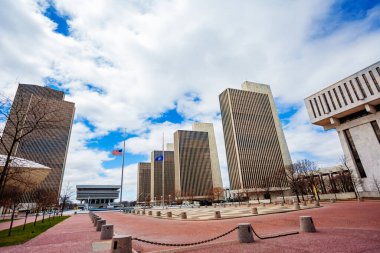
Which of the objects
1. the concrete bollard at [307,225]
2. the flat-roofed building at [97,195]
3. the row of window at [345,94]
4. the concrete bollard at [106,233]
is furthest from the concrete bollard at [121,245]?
the flat-roofed building at [97,195]

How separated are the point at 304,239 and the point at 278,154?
126334 mm

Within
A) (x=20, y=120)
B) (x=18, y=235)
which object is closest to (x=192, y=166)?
(x=18, y=235)

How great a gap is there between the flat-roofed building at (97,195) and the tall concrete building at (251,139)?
3297 inches

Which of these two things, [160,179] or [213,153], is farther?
[160,179]

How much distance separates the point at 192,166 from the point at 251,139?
60104 mm

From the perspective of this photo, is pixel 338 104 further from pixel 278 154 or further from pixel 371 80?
pixel 278 154

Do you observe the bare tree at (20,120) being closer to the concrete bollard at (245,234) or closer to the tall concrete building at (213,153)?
the concrete bollard at (245,234)

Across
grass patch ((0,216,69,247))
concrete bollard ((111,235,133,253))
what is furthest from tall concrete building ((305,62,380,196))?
grass patch ((0,216,69,247))

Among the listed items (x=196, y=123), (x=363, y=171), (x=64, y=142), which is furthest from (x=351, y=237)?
(x=196, y=123)

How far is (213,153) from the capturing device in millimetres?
177250

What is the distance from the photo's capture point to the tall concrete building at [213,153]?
168 metres

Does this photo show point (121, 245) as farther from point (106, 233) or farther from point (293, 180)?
point (293, 180)

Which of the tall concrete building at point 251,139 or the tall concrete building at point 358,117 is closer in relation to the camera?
the tall concrete building at point 358,117

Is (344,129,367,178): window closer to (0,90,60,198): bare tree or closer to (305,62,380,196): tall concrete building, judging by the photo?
(305,62,380,196): tall concrete building
